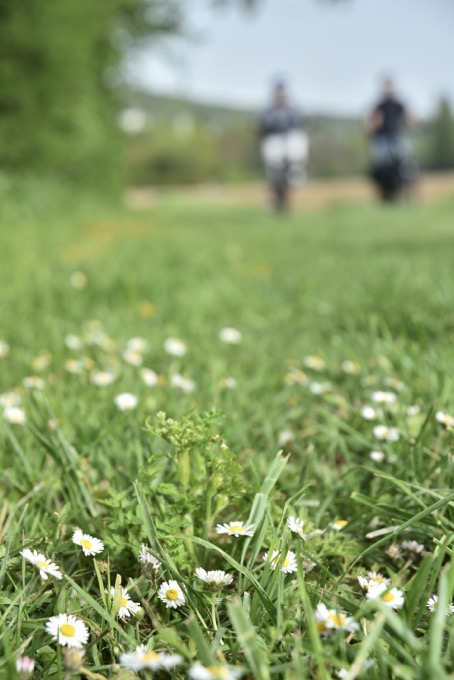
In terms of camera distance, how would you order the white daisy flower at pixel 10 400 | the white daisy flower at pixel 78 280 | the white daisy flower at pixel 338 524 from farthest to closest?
1. the white daisy flower at pixel 78 280
2. the white daisy flower at pixel 10 400
3. the white daisy flower at pixel 338 524

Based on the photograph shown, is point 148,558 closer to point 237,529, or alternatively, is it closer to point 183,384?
point 237,529

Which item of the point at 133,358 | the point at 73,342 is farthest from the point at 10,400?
the point at 73,342

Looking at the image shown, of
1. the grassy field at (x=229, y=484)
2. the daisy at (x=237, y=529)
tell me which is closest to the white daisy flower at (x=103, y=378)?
→ the grassy field at (x=229, y=484)

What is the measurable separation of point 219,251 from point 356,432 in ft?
14.3

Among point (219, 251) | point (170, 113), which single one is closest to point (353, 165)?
point (170, 113)

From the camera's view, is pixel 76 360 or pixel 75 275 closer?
pixel 76 360

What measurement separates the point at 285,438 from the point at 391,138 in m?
11.7

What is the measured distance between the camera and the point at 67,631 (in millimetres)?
835

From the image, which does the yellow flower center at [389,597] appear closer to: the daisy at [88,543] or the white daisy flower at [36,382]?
the daisy at [88,543]

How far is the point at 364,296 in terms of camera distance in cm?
306

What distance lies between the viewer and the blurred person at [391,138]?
474 inches

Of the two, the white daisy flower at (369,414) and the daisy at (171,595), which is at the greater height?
the white daisy flower at (369,414)

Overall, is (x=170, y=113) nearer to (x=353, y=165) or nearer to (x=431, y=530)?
(x=353, y=165)

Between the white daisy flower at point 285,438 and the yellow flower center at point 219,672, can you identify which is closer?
the yellow flower center at point 219,672
